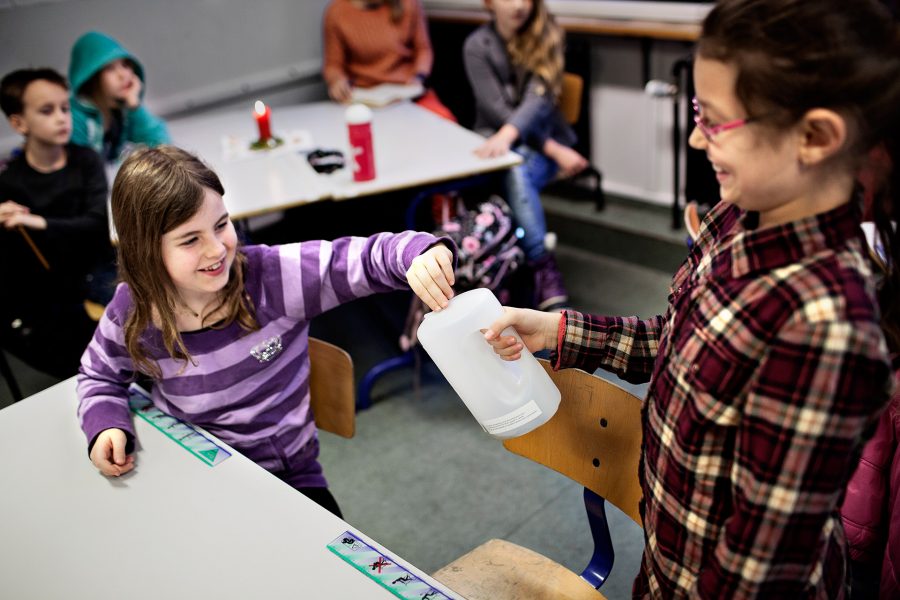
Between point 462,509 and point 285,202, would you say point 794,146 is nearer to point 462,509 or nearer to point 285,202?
point 462,509

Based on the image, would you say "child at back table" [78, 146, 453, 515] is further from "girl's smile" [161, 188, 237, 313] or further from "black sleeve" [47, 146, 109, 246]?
"black sleeve" [47, 146, 109, 246]

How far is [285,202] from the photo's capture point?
2.54m

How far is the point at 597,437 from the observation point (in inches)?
53.6

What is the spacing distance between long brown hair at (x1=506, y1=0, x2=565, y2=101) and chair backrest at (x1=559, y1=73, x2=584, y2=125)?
0.19 m

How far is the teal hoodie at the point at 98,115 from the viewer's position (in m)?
3.03

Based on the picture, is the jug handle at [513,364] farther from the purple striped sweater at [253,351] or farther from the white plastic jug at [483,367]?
the purple striped sweater at [253,351]

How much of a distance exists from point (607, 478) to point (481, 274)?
4.47 ft

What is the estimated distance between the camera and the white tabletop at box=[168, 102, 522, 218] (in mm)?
2613

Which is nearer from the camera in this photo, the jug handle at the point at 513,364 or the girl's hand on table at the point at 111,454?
the jug handle at the point at 513,364

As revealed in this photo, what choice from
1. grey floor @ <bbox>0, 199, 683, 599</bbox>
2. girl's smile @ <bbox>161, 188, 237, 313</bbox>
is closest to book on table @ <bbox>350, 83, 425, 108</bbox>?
grey floor @ <bbox>0, 199, 683, 599</bbox>

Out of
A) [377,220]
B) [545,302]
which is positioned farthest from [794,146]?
[377,220]

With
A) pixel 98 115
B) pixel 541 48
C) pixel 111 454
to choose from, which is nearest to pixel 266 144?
pixel 98 115

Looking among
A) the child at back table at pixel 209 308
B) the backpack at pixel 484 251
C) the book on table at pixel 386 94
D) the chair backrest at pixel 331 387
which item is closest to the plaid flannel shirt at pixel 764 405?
the child at back table at pixel 209 308

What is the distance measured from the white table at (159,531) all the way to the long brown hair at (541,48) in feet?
7.46
